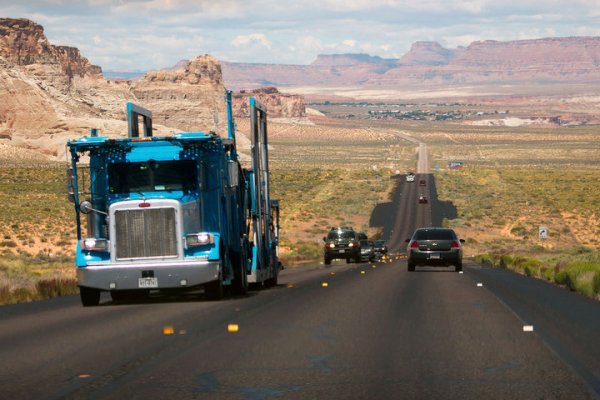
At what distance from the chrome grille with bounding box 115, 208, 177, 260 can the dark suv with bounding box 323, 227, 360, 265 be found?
101 ft

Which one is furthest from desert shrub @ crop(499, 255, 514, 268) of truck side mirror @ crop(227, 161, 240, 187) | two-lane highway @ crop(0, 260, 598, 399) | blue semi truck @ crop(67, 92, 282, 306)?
truck side mirror @ crop(227, 161, 240, 187)

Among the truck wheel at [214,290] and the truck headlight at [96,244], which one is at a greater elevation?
the truck headlight at [96,244]

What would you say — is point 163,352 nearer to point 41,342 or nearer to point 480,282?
point 41,342

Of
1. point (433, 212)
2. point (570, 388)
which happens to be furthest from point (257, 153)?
point (433, 212)

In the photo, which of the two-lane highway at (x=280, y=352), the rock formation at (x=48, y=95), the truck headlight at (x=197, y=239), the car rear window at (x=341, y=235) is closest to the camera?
the two-lane highway at (x=280, y=352)

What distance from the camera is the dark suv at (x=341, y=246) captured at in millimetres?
51281

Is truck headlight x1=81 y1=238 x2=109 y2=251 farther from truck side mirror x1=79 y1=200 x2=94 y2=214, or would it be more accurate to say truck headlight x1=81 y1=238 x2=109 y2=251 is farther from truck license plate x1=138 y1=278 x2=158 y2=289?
truck license plate x1=138 y1=278 x2=158 y2=289

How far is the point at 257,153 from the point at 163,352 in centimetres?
1191

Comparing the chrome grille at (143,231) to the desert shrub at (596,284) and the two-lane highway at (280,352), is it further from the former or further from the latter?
the desert shrub at (596,284)

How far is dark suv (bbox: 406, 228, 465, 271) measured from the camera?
125ft

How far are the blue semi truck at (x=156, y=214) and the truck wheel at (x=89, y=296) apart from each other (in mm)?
19

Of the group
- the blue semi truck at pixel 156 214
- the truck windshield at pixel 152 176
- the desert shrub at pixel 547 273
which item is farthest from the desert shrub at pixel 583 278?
the truck windshield at pixel 152 176

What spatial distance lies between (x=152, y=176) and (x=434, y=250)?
61.2 ft

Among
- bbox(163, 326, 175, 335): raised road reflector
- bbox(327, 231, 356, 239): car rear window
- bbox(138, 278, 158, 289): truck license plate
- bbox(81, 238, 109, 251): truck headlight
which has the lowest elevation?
bbox(327, 231, 356, 239): car rear window
